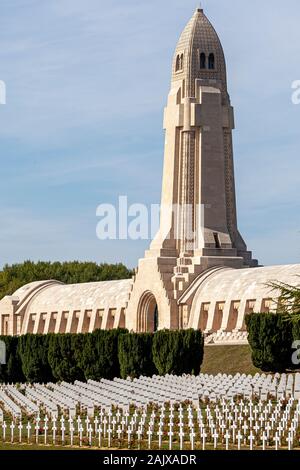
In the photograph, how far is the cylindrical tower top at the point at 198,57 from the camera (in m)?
79.8

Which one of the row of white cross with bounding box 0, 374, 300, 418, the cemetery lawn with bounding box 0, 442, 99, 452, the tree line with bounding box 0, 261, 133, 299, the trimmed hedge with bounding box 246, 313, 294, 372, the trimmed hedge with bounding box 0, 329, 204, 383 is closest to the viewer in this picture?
the cemetery lawn with bounding box 0, 442, 99, 452

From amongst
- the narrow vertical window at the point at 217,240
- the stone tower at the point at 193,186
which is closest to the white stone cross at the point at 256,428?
the stone tower at the point at 193,186

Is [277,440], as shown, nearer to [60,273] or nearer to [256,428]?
[256,428]

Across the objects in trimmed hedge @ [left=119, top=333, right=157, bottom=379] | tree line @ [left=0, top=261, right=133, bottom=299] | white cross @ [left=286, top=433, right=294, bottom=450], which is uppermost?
tree line @ [left=0, top=261, right=133, bottom=299]

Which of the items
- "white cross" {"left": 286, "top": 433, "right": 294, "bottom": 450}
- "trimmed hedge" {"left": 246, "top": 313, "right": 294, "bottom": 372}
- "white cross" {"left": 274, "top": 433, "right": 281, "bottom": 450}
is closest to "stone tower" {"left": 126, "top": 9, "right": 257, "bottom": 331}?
"trimmed hedge" {"left": 246, "top": 313, "right": 294, "bottom": 372}

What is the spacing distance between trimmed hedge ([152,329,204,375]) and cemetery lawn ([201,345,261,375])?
90.0 inches

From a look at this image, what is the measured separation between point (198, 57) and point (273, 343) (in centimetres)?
2995

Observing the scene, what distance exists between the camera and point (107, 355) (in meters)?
59.4

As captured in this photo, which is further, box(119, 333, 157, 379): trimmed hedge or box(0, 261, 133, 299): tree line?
box(0, 261, 133, 299): tree line

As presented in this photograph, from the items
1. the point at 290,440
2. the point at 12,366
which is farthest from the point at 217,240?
the point at 290,440

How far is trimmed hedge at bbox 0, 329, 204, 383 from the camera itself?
187 feet

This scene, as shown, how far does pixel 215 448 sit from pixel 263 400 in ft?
27.5

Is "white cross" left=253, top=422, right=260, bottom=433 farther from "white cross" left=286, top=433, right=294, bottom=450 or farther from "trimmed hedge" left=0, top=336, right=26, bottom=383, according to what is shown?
"trimmed hedge" left=0, top=336, right=26, bottom=383

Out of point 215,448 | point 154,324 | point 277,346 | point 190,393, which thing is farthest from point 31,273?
point 215,448
